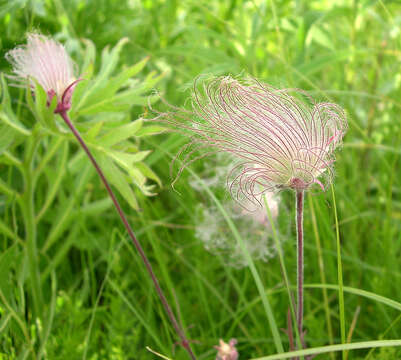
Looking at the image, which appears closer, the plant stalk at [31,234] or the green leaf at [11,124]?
the green leaf at [11,124]

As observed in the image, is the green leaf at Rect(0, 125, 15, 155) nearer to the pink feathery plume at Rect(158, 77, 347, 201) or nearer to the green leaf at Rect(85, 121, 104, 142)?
the green leaf at Rect(85, 121, 104, 142)

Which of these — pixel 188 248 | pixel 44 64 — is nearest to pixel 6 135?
pixel 44 64

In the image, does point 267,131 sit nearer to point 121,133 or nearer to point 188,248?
point 121,133

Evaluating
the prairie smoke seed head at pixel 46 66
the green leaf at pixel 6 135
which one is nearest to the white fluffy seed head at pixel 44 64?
the prairie smoke seed head at pixel 46 66

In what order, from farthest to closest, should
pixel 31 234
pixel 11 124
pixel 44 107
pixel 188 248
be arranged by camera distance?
pixel 188 248 → pixel 31 234 → pixel 11 124 → pixel 44 107

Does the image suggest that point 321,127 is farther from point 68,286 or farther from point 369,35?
point 369,35

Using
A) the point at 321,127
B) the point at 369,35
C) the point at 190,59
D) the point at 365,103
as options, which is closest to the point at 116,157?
the point at 321,127

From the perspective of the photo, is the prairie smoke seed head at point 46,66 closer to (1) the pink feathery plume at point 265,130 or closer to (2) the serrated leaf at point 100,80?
(2) the serrated leaf at point 100,80
